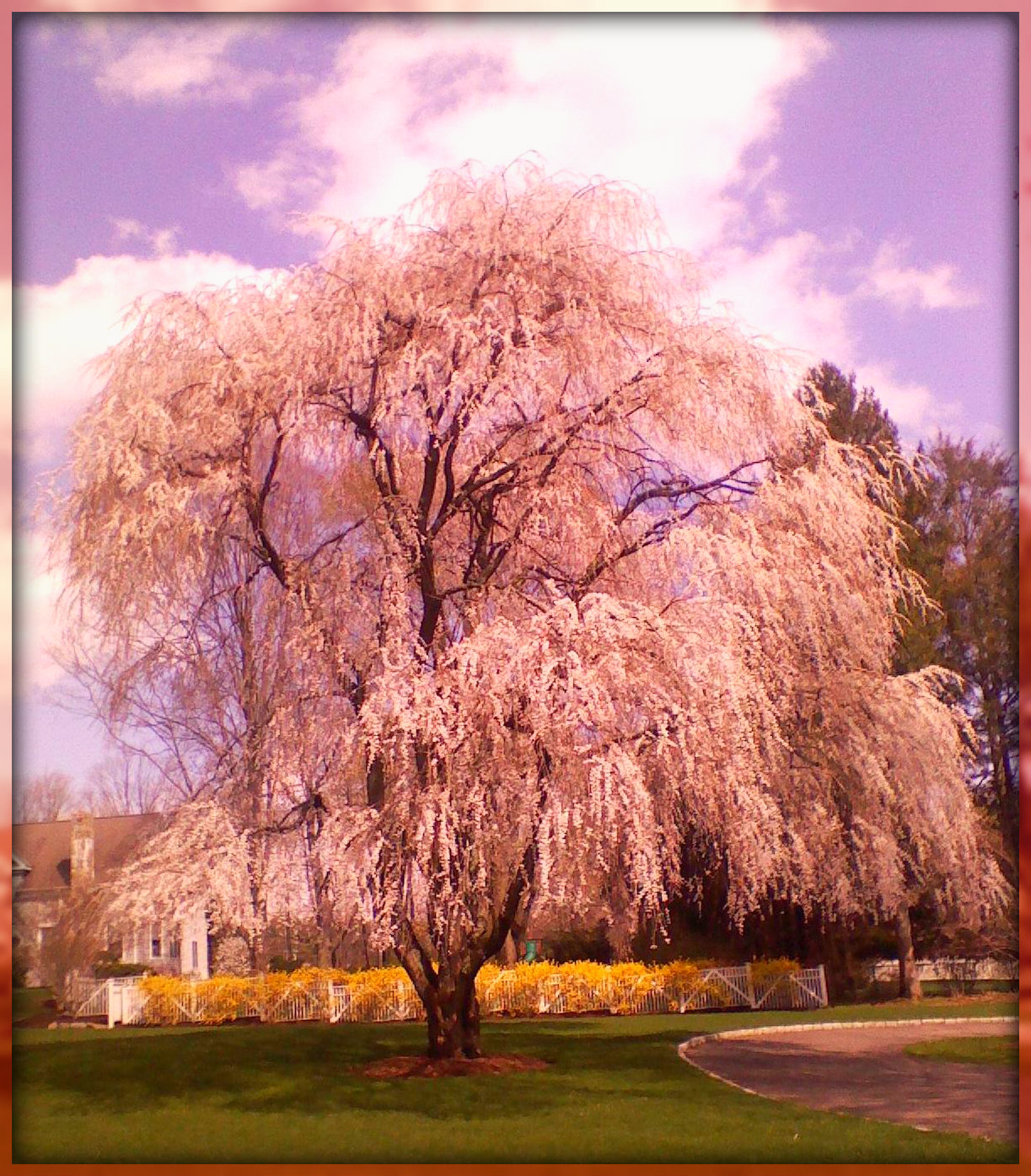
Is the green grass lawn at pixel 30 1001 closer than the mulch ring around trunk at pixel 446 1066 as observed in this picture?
No

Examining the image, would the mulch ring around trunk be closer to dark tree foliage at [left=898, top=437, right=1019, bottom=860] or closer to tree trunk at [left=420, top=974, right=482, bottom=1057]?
tree trunk at [left=420, top=974, right=482, bottom=1057]

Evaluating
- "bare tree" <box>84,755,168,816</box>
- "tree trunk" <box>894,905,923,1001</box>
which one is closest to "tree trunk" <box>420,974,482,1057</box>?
"bare tree" <box>84,755,168,816</box>

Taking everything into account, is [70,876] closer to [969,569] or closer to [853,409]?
[853,409]

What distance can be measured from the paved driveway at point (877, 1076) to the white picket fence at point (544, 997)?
16.9 ft

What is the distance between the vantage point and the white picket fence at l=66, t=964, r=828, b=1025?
76.3 feet

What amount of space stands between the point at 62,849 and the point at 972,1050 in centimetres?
1983

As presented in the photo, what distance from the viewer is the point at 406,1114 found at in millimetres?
Result: 10625

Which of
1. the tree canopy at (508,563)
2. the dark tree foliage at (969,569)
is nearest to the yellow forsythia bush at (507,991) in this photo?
the dark tree foliage at (969,569)

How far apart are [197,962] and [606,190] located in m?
24.5

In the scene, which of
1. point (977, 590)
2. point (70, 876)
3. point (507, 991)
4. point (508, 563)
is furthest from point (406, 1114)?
point (977, 590)

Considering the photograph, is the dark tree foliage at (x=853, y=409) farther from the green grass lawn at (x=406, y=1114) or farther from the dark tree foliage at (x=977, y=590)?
the green grass lawn at (x=406, y=1114)

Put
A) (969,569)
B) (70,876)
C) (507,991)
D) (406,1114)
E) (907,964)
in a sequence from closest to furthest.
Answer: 1. (406,1114)
2. (507,991)
3. (907,964)
4. (70,876)
5. (969,569)

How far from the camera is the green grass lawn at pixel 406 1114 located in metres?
9.09

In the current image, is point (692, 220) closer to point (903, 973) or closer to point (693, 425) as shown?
point (693, 425)
